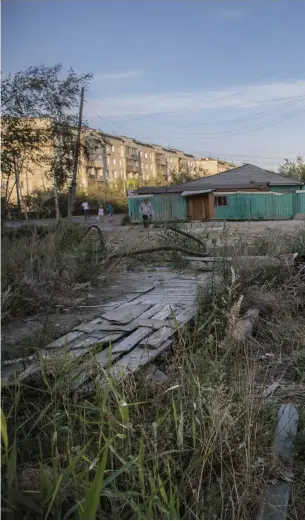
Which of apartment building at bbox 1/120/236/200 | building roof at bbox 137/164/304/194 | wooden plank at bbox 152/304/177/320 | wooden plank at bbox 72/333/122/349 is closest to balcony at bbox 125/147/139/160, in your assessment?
apartment building at bbox 1/120/236/200

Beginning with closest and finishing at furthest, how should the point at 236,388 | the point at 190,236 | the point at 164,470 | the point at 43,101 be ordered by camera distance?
the point at 164,470, the point at 236,388, the point at 190,236, the point at 43,101

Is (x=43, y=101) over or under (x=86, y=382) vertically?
over

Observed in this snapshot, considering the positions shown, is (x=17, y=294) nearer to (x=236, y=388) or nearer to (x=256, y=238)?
(x=236, y=388)

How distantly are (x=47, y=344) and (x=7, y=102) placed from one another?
16.3 feet

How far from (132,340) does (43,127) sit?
6.22m

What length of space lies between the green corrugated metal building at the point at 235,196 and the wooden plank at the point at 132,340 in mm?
7388

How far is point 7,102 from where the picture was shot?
6312 mm

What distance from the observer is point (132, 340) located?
8.07 feet

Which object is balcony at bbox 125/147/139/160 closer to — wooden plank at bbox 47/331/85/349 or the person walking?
the person walking

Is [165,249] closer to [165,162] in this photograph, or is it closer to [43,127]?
[43,127]

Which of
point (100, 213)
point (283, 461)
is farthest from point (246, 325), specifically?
point (100, 213)

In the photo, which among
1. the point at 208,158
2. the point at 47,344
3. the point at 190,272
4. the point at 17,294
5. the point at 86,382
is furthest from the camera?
the point at 208,158

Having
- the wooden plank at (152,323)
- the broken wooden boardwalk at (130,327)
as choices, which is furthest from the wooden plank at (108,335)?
the wooden plank at (152,323)

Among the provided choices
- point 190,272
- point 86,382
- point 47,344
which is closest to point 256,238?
point 190,272
